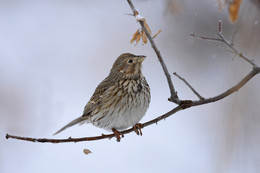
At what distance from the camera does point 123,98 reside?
4184 mm

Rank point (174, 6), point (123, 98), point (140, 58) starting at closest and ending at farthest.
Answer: point (174, 6) → point (123, 98) → point (140, 58)

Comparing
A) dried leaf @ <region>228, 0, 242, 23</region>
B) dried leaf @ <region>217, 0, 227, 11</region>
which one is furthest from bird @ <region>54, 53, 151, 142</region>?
dried leaf @ <region>228, 0, 242, 23</region>

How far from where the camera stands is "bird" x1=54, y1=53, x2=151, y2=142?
413 cm

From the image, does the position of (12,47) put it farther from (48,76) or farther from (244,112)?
(244,112)

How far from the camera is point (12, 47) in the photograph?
28.0 ft

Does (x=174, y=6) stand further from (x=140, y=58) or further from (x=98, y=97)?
(x=98, y=97)

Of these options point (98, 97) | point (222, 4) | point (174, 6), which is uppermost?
point (174, 6)

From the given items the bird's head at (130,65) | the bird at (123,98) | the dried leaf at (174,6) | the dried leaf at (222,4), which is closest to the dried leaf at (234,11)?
the dried leaf at (222,4)

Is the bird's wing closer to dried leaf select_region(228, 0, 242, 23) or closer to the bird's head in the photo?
the bird's head

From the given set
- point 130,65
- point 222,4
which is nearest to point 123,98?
point 130,65

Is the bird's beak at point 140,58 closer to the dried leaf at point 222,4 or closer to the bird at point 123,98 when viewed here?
the bird at point 123,98

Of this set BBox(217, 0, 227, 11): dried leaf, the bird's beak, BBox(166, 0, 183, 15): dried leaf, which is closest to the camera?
BBox(217, 0, 227, 11): dried leaf

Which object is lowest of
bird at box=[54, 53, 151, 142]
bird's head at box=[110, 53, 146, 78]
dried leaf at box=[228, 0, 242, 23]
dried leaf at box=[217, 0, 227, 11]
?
dried leaf at box=[228, 0, 242, 23]

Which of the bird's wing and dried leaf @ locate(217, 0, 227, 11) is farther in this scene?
the bird's wing
